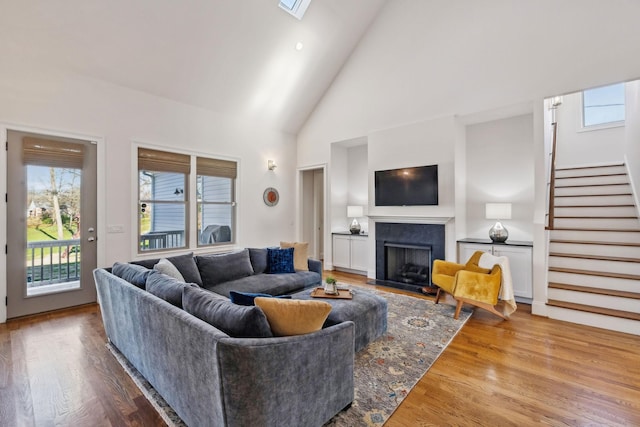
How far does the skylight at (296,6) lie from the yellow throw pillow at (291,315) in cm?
455

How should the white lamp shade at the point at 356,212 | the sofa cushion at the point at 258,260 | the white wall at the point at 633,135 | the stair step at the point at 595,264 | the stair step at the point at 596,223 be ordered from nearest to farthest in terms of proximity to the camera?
the stair step at the point at 595,264, the stair step at the point at 596,223, the sofa cushion at the point at 258,260, the white wall at the point at 633,135, the white lamp shade at the point at 356,212

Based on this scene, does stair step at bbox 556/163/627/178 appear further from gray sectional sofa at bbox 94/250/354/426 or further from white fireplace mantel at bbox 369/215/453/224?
gray sectional sofa at bbox 94/250/354/426

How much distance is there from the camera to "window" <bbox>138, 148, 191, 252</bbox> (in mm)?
4508

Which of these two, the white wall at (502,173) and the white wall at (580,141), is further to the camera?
the white wall at (580,141)

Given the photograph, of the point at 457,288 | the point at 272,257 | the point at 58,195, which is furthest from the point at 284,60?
the point at 457,288

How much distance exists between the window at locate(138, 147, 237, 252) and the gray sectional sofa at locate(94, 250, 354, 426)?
2.72 metres

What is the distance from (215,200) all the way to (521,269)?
16.7ft

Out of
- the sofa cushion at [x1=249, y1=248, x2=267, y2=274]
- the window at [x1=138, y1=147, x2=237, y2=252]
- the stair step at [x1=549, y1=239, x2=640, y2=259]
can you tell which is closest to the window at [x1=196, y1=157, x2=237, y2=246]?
the window at [x1=138, y1=147, x2=237, y2=252]

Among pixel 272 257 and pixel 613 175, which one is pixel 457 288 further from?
pixel 613 175

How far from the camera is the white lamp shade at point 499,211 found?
4.05 meters

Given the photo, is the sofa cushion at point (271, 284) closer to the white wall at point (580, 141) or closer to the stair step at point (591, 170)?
the stair step at point (591, 170)

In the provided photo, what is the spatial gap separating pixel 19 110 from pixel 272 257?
11.8 ft

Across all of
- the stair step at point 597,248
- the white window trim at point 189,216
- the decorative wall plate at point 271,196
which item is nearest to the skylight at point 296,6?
the white window trim at point 189,216

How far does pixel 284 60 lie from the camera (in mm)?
5062
